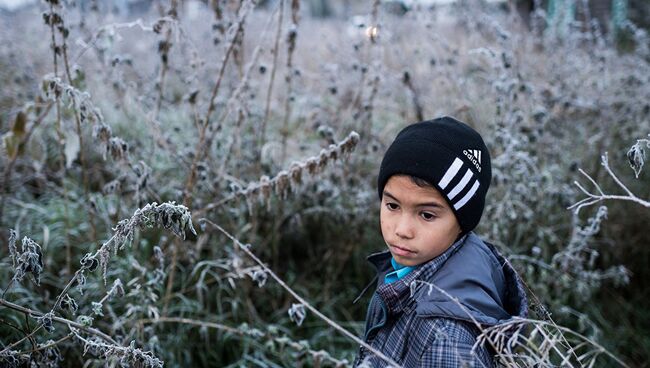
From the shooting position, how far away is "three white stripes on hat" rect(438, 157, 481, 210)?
1.76 metres

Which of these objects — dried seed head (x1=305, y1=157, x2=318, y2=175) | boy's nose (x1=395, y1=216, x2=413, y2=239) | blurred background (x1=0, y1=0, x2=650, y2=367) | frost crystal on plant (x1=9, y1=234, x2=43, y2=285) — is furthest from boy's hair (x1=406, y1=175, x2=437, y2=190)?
frost crystal on plant (x1=9, y1=234, x2=43, y2=285)

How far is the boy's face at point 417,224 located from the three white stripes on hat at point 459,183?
34 millimetres

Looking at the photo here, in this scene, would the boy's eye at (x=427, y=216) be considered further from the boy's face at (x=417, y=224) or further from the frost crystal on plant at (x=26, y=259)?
the frost crystal on plant at (x=26, y=259)

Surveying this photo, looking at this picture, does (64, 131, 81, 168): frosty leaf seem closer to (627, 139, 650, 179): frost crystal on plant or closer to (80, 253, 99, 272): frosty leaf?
(80, 253, 99, 272): frosty leaf

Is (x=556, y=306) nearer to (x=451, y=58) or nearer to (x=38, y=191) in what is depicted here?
(x=451, y=58)

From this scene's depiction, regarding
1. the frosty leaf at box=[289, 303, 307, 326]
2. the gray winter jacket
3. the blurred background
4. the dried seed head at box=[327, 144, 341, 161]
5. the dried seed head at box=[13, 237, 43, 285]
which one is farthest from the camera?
the blurred background

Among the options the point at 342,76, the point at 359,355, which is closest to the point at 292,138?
A: the point at 342,76

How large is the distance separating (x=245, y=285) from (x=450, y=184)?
1.78 metres

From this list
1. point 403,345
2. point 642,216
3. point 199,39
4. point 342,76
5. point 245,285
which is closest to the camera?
point 403,345

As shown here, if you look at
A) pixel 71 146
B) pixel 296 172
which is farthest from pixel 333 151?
pixel 71 146

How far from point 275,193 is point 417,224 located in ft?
2.77

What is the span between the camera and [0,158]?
4.25m

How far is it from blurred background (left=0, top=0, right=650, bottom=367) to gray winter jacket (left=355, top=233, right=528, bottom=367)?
173 millimetres

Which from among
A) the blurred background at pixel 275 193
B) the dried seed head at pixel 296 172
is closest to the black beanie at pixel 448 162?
the blurred background at pixel 275 193
